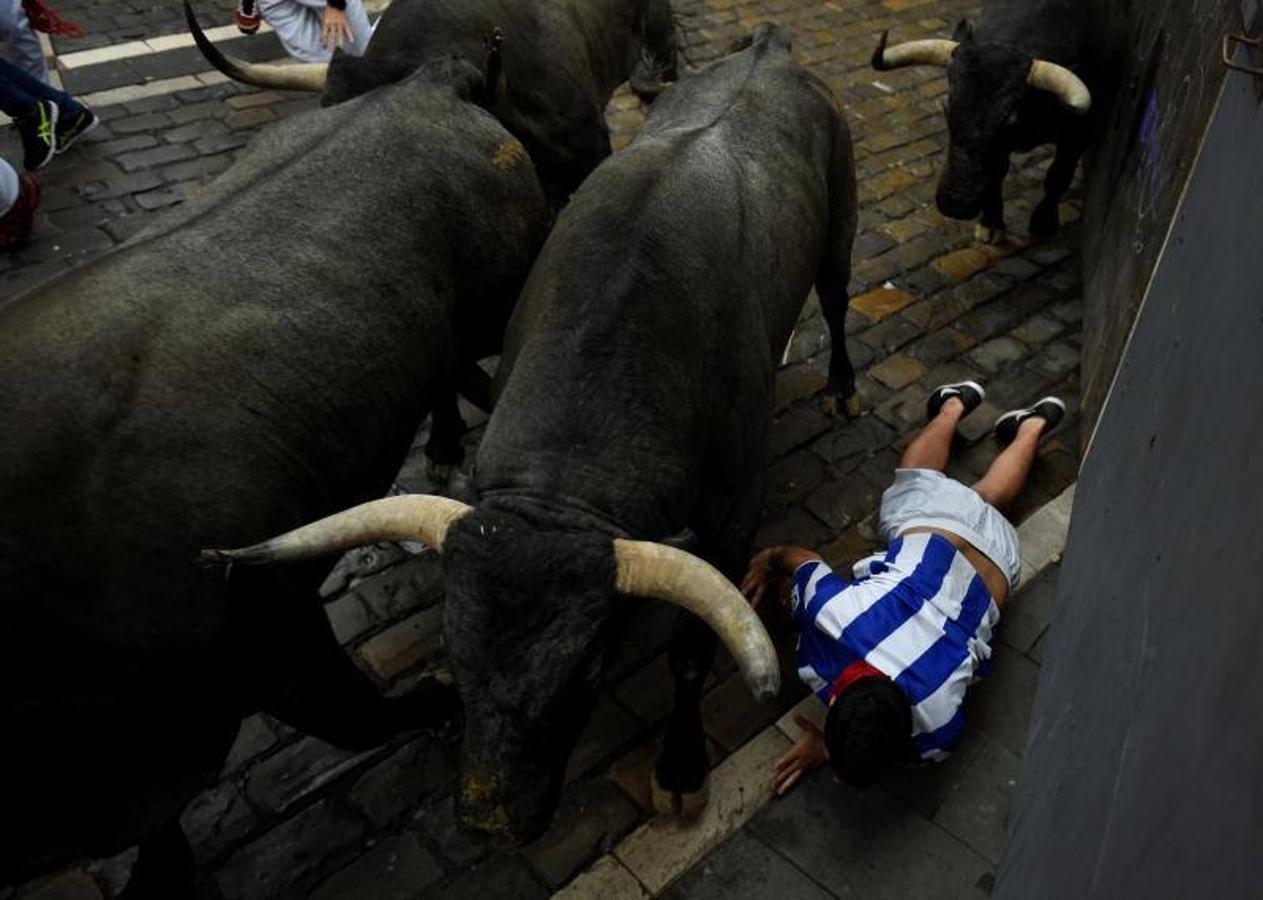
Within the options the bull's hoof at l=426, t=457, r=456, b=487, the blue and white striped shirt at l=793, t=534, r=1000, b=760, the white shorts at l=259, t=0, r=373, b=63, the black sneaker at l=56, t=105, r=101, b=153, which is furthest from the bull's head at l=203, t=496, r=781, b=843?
the black sneaker at l=56, t=105, r=101, b=153

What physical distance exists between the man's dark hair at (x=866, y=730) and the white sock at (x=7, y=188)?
7505mm

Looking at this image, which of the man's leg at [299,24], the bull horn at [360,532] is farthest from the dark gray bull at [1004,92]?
the bull horn at [360,532]

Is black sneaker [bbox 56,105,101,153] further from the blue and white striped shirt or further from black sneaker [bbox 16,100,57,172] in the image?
the blue and white striped shirt

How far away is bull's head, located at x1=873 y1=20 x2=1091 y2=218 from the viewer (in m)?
7.66

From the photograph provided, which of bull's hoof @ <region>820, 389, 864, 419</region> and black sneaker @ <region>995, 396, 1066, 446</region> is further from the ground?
black sneaker @ <region>995, 396, 1066, 446</region>

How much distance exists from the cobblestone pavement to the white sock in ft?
1.24

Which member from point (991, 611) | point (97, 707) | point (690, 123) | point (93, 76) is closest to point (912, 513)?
point (991, 611)

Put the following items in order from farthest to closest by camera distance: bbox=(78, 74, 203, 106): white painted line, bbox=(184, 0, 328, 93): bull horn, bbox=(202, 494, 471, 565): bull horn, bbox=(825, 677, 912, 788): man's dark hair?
bbox=(78, 74, 203, 106): white painted line → bbox=(184, 0, 328, 93): bull horn → bbox=(825, 677, 912, 788): man's dark hair → bbox=(202, 494, 471, 565): bull horn

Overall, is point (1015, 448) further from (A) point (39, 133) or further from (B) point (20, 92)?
(B) point (20, 92)

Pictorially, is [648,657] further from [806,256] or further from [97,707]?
[97,707]

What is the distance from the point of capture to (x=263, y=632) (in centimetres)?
431

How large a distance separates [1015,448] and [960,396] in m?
0.51

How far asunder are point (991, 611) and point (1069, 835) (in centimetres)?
225

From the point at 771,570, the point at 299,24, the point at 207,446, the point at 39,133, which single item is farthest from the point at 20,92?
the point at 771,570
